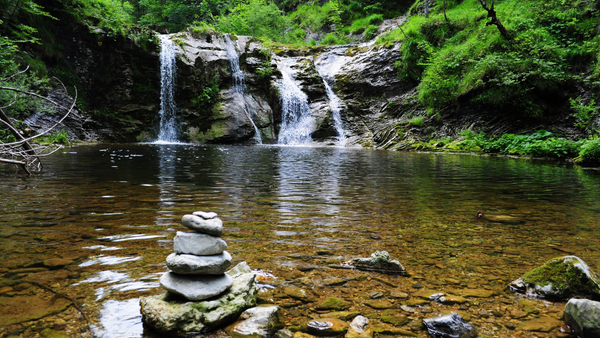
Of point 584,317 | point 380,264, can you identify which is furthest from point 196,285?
point 584,317

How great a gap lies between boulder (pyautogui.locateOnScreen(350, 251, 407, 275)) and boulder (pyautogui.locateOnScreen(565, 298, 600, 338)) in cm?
118

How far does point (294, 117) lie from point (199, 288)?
2459 cm

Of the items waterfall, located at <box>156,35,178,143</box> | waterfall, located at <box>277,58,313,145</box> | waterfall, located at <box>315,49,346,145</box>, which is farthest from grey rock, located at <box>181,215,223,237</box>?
waterfall, located at <box>156,35,178,143</box>

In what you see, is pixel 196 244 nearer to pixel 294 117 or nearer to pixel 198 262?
pixel 198 262

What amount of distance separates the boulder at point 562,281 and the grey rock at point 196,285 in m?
2.35

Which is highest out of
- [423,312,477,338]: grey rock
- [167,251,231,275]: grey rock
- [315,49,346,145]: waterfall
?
[315,49,346,145]: waterfall

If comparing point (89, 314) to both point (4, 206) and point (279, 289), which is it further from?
point (4, 206)

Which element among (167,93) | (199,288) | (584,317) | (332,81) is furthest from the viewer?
(332,81)

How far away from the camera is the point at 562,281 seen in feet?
8.15

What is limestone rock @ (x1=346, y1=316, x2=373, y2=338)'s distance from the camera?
6.67ft

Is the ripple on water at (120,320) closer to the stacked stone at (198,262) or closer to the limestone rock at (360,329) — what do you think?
the stacked stone at (198,262)

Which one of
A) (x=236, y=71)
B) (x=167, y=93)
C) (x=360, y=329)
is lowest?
(x=360, y=329)

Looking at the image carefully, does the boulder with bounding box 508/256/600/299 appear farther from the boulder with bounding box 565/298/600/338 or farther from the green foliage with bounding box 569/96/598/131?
the green foliage with bounding box 569/96/598/131

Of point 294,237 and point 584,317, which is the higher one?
point 584,317
